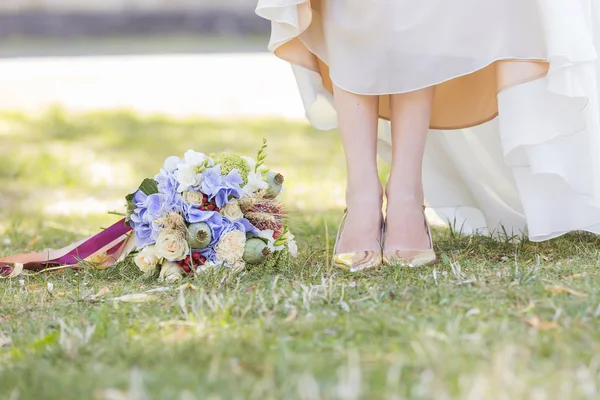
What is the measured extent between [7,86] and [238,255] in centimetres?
533

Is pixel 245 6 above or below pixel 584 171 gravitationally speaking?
above

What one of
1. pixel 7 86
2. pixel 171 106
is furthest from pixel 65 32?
pixel 171 106

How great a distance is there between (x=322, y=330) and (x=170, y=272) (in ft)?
2.39

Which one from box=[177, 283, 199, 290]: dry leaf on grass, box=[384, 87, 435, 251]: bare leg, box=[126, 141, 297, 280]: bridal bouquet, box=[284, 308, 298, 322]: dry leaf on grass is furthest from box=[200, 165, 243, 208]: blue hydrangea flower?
box=[284, 308, 298, 322]: dry leaf on grass

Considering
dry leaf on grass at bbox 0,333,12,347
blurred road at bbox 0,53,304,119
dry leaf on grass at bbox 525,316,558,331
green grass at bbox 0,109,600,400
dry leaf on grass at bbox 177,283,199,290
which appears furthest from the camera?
blurred road at bbox 0,53,304,119

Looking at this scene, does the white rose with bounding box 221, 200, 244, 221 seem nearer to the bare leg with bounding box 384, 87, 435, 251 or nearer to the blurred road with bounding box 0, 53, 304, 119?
the bare leg with bounding box 384, 87, 435, 251

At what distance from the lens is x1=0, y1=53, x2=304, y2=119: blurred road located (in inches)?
257

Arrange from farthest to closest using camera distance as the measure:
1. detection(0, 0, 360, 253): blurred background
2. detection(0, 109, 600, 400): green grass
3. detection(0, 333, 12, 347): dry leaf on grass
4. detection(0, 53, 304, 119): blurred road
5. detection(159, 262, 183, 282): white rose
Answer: detection(0, 53, 304, 119): blurred road
detection(0, 0, 360, 253): blurred background
detection(159, 262, 183, 282): white rose
detection(0, 333, 12, 347): dry leaf on grass
detection(0, 109, 600, 400): green grass

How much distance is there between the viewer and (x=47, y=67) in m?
8.16

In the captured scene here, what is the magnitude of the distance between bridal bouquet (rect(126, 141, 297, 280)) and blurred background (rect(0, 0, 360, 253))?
607 millimetres

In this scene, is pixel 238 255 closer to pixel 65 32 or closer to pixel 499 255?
pixel 499 255

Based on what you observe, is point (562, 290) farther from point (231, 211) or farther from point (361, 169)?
point (231, 211)

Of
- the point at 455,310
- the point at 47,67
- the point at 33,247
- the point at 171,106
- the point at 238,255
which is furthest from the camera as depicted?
the point at 47,67

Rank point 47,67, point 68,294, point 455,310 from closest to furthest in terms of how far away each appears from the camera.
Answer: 1. point 455,310
2. point 68,294
3. point 47,67
